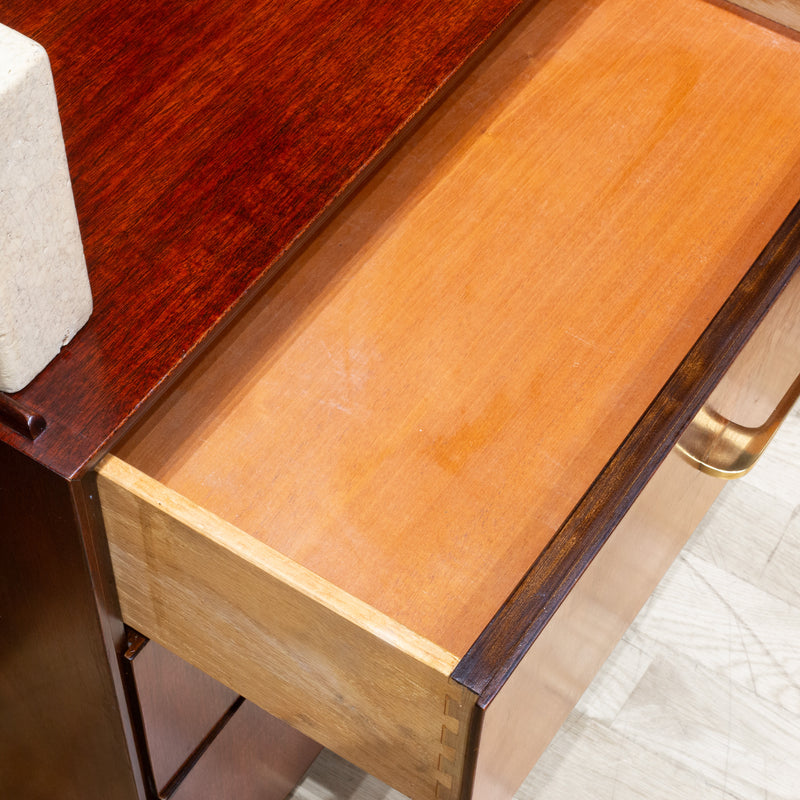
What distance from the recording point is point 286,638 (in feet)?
2.02

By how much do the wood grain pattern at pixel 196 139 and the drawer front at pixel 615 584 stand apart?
220 mm

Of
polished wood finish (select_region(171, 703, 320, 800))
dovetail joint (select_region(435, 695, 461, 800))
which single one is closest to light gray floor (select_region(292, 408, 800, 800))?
polished wood finish (select_region(171, 703, 320, 800))

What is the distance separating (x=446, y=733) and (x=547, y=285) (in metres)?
0.30

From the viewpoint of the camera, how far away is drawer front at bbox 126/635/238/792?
0.74 metres

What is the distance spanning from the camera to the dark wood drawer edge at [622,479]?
21.4 inches

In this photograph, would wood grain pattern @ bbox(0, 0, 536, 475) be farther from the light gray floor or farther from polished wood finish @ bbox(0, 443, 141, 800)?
the light gray floor

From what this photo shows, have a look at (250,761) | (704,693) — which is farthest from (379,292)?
(704,693)

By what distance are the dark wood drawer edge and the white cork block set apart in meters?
0.25

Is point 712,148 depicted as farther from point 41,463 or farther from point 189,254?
point 41,463

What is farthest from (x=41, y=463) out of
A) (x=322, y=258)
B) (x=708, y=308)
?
(x=708, y=308)

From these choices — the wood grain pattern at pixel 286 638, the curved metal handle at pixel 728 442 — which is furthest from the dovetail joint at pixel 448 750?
the curved metal handle at pixel 728 442

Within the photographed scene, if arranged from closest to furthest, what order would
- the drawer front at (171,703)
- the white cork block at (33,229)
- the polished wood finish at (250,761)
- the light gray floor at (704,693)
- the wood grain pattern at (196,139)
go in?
the white cork block at (33,229) → the wood grain pattern at (196,139) → the drawer front at (171,703) → the polished wood finish at (250,761) → the light gray floor at (704,693)

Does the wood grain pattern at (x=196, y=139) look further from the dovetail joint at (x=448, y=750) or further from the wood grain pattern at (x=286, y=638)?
the dovetail joint at (x=448, y=750)

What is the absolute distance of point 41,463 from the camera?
1.92 ft
